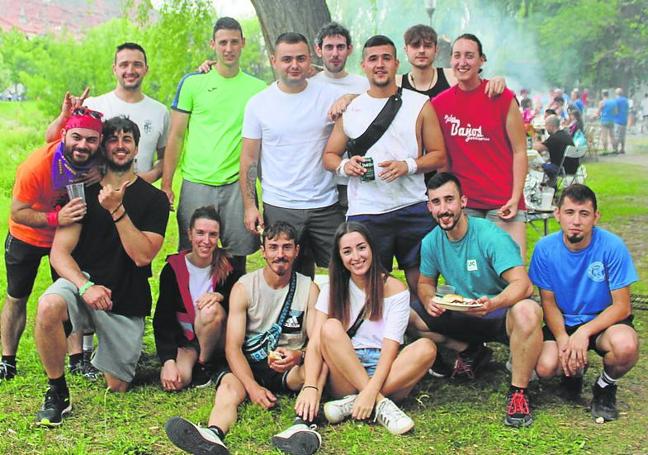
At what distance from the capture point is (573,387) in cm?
474

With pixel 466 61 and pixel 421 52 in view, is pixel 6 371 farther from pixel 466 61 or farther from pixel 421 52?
pixel 466 61

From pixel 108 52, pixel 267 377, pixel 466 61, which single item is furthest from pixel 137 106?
pixel 108 52

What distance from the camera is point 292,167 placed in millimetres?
5230

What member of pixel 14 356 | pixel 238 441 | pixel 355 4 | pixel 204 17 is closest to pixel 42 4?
pixel 355 4

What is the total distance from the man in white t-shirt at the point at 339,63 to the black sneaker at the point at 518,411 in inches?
65.8

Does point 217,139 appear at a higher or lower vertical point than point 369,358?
higher

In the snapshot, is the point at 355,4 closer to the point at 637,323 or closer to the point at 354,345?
the point at 637,323

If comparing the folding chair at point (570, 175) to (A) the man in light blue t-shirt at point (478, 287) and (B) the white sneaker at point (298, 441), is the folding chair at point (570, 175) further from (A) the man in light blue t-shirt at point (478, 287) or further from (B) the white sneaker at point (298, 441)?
(B) the white sneaker at point (298, 441)

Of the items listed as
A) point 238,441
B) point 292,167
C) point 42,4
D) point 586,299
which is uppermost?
point 42,4

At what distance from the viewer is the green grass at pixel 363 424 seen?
4.14 metres

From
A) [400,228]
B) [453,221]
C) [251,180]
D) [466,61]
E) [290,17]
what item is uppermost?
[290,17]

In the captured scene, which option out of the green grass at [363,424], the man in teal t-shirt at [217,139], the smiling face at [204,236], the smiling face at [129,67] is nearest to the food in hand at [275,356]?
the green grass at [363,424]

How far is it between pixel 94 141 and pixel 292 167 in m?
1.22

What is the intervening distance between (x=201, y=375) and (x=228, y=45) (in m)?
2.15
